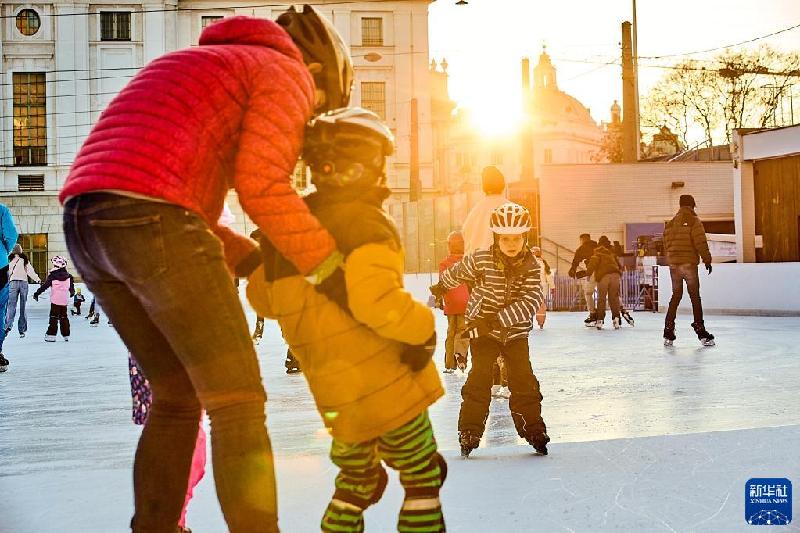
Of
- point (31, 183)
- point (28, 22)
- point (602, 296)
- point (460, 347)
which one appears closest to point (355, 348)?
point (460, 347)

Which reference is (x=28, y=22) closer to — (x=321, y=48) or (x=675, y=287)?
(x=675, y=287)

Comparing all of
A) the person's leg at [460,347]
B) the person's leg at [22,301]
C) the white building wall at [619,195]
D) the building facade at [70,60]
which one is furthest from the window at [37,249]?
the person's leg at [460,347]

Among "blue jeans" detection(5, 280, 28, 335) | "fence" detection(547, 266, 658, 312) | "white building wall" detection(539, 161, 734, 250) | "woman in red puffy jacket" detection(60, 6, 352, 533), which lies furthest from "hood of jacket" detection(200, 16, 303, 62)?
"white building wall" detection(539, 161, 734, 250)

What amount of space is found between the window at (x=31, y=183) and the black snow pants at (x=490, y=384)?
44.2 meters

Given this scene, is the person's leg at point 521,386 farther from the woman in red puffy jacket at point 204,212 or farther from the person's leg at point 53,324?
the person's leg at point 53,324

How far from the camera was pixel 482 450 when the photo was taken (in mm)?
5559

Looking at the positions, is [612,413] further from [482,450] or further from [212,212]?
[212,212]

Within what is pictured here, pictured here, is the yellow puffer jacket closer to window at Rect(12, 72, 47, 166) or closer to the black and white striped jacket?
the black and white striped jacket

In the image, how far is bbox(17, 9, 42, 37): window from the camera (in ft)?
154

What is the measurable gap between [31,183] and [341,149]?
46800 mm

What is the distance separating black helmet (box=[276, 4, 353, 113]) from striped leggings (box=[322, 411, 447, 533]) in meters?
0.92

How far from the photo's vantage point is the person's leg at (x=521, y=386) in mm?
5383

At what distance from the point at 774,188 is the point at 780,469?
77.3 ft

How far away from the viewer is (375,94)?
4891 cm
